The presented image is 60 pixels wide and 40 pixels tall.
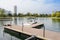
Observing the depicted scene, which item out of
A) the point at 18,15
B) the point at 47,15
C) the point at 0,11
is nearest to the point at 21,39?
the point at 0,11

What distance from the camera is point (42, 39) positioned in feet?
33.4

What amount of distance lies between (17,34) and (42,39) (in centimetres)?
539

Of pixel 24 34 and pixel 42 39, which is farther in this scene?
pixel 24 34

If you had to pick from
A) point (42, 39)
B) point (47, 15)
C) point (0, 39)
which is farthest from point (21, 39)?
point (47, 15)

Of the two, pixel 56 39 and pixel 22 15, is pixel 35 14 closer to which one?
pixel 22 15

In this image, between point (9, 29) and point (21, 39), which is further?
point (9, 29)

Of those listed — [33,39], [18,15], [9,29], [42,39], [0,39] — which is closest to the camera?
[33,39]

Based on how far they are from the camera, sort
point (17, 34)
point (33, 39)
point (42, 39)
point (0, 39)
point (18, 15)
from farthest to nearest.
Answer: point (18, 15) < point (17, 34) < point (0, 39) < point (42, 39) < point (33, 39)

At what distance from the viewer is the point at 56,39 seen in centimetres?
960

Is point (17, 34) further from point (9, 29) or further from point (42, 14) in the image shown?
point (42, 14)

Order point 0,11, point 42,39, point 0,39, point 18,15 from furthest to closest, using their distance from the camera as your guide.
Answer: point 18,15
point 0,11
point 0,39
point 42,39

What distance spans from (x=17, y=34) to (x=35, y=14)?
326ft

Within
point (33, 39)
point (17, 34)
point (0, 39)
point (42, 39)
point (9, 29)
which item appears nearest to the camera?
point (33, 39)

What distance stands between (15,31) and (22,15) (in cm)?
10066
